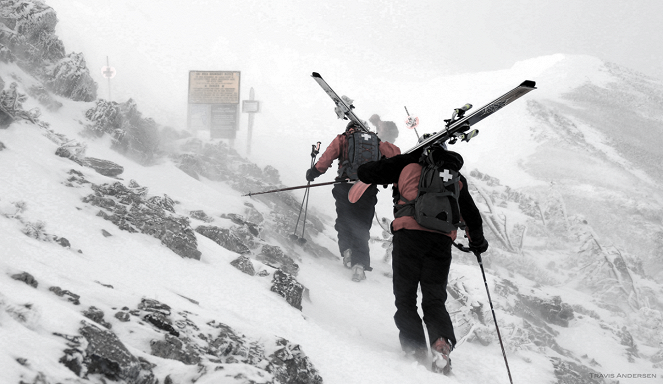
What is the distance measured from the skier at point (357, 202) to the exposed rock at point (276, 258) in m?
1.04

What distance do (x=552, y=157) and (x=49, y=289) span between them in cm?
2597

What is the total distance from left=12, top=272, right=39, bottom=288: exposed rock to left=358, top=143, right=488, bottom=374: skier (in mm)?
2594

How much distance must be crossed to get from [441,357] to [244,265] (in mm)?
2175

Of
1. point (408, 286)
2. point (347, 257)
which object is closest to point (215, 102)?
point (347, 257)

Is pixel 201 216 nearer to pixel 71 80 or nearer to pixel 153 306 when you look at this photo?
pixel 153 306

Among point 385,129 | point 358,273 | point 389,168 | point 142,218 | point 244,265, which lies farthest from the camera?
point 385,129

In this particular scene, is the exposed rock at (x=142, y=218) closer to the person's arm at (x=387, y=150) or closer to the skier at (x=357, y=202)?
the skier at (x=357, y=202)

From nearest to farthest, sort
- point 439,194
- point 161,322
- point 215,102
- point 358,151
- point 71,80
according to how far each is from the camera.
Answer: point 161,322, point 439,194, point 358,151, point 71,80, point 215,102

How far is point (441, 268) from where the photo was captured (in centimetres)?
361

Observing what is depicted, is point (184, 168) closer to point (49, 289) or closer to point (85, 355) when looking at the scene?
point (49, 289)

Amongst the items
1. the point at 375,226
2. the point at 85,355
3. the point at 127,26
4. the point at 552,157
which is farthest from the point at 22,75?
the point at 127,26

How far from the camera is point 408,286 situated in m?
3.73

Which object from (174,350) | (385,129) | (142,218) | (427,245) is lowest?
(174,350)

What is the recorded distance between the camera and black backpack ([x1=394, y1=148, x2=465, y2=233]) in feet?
11.5
